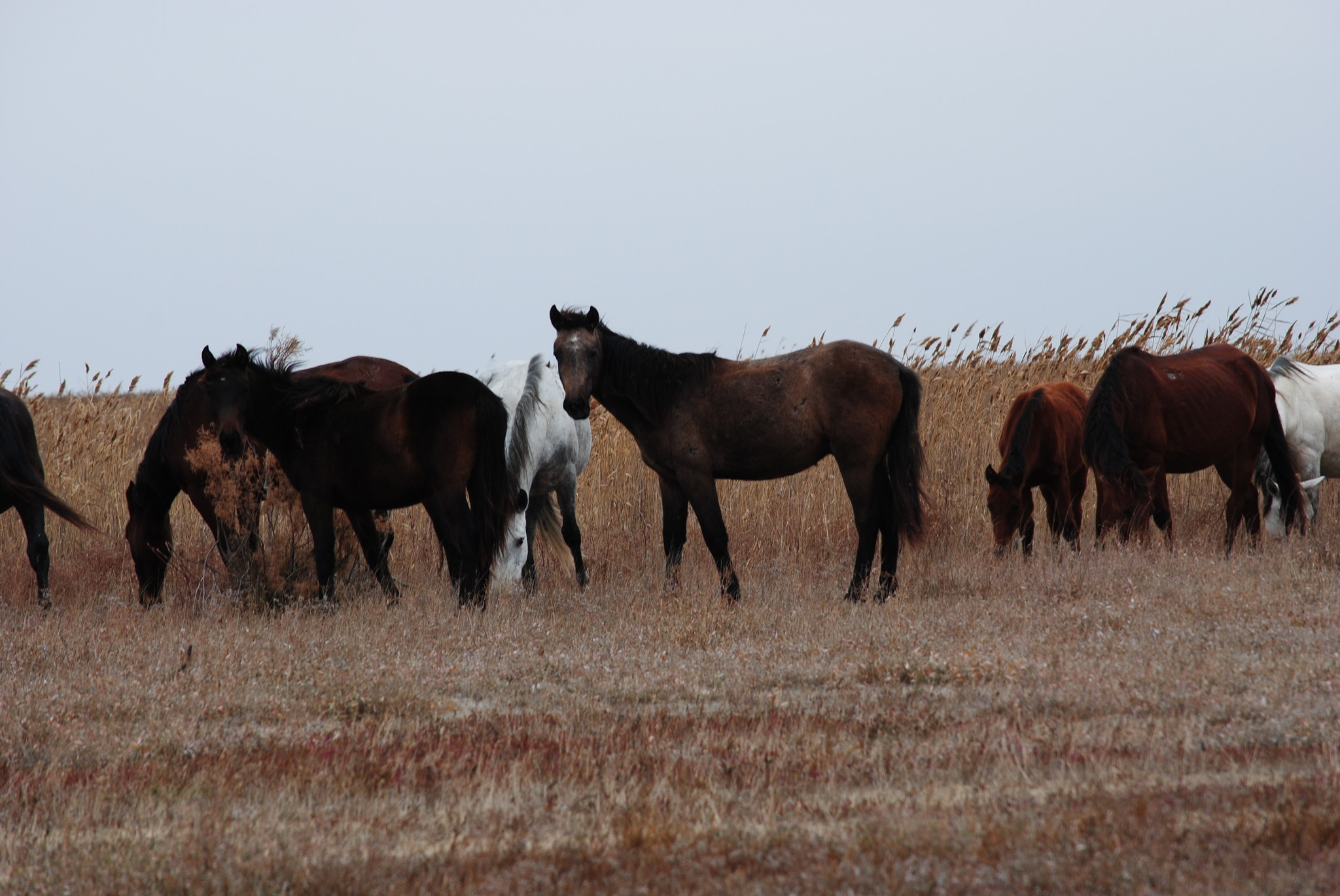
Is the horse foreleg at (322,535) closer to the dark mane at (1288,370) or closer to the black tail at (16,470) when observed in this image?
the black tail at (16,470)

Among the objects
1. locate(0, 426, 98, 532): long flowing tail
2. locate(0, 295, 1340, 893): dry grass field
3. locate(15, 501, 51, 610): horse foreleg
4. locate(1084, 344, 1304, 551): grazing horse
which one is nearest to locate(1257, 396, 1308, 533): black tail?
locate(1084, 344, 1304, 551): grazing horse

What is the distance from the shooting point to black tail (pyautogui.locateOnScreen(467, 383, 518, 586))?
7.54 metres

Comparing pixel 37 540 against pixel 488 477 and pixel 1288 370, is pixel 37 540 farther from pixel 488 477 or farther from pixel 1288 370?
pixel 1288 370

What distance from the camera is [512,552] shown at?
8.31 m

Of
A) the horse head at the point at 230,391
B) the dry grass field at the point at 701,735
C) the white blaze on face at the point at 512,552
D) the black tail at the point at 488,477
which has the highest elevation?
the horse head at the point at 230,391

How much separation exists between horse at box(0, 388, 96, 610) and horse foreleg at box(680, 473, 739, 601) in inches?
177

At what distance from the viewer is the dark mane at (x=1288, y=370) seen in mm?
11359

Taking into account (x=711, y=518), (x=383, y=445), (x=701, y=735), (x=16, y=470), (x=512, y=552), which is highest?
(x=383, y=445)

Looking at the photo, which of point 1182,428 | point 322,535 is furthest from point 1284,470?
point 322,535

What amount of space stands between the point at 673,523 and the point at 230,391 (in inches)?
126

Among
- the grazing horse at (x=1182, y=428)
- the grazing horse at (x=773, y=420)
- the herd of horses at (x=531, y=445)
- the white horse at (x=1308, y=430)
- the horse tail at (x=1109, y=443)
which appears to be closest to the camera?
the herd of horses at (x=531, y=445)

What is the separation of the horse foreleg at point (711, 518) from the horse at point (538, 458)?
53.1 inches

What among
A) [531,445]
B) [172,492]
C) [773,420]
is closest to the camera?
[773,420]

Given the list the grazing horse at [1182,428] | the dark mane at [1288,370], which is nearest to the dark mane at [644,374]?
the grazing horse at [1182,428]
